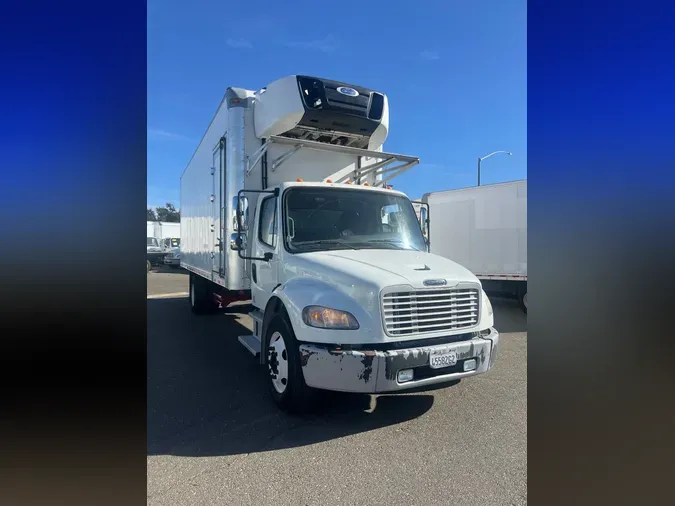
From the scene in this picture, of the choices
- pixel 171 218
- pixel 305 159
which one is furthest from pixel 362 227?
pixel 171 218

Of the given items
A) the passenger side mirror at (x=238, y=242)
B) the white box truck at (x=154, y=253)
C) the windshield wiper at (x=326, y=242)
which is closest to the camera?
the windshield wiper at (x=326, y=242)

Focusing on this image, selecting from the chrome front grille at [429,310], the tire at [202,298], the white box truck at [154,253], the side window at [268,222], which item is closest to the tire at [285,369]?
the chrome front grille at [429,310]

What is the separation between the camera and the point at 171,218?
78812 mm

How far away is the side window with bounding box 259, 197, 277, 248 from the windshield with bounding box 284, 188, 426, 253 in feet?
0.96

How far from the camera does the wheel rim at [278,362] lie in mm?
4171

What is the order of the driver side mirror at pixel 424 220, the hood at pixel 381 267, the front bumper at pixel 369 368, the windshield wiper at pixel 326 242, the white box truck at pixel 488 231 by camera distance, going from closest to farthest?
1. the front bumper at pixel 369 368
2. the hood at pixel 381 267
3. the windshield wiper at pixel 326 242
4. the driver side mirror at pixel 424 220
5. the white box truck at pixel 488 231

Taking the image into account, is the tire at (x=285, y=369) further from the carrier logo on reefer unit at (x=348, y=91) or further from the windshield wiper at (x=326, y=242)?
the carrier logo on reefer unit at (x=348, y=91)

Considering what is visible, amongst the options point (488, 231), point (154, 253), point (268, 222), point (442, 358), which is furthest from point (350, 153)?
point (154, 253)

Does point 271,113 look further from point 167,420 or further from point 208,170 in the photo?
point 167,420

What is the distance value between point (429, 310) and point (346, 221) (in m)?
1.72

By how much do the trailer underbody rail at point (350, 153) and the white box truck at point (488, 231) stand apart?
15.9 ft

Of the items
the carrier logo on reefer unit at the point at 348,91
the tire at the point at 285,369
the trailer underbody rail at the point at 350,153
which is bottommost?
the tire at the point at 285,369

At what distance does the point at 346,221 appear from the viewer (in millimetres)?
5043
